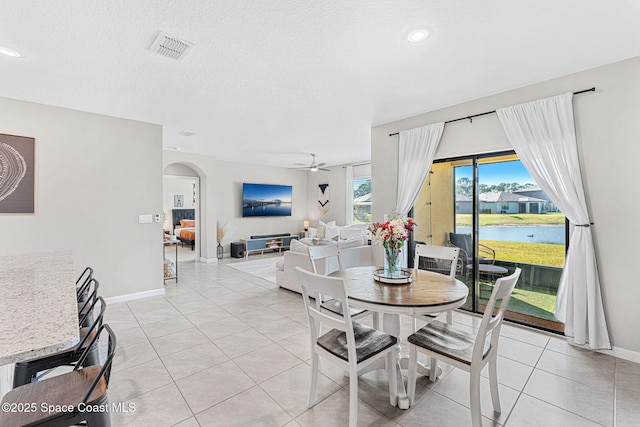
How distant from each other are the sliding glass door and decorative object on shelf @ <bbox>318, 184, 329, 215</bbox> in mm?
5077

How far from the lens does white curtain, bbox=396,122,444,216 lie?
3.84 m

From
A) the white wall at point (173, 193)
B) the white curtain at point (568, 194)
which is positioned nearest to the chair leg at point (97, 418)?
the white curtain at point (568, 194)

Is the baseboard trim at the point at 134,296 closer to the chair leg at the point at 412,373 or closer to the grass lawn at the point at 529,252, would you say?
the chair leg at the point at 412,373

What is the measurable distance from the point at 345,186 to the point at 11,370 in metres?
7.34

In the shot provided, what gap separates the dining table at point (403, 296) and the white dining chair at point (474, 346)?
0.62 feet

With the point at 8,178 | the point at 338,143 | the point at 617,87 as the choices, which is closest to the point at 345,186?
the point at 338,143

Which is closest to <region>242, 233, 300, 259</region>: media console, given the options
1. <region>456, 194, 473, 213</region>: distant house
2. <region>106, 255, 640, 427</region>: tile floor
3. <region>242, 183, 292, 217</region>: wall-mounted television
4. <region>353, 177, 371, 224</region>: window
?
<region>242, 183, 292, 217</region>: wall-mounted television

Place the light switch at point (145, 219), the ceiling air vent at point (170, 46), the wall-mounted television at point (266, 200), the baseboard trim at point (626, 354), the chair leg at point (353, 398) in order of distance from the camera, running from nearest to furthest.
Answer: the chair leg at point (353, 398)
the ceiling air vent at point (170, 46)
the baseboard trim at point (626, 354)
the light switch at point (145, 219)
the wall-mounted television at point (266, 200)

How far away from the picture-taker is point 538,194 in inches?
127

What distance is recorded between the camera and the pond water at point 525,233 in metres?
3.12

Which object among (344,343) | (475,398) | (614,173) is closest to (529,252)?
(614,173)

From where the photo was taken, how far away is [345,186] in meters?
8.35

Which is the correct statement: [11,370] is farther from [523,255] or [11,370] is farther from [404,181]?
[523,255]

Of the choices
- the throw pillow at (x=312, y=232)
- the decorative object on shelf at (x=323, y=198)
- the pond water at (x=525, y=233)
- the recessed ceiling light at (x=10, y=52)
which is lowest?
the throw pillow at (x=312, y=232)
